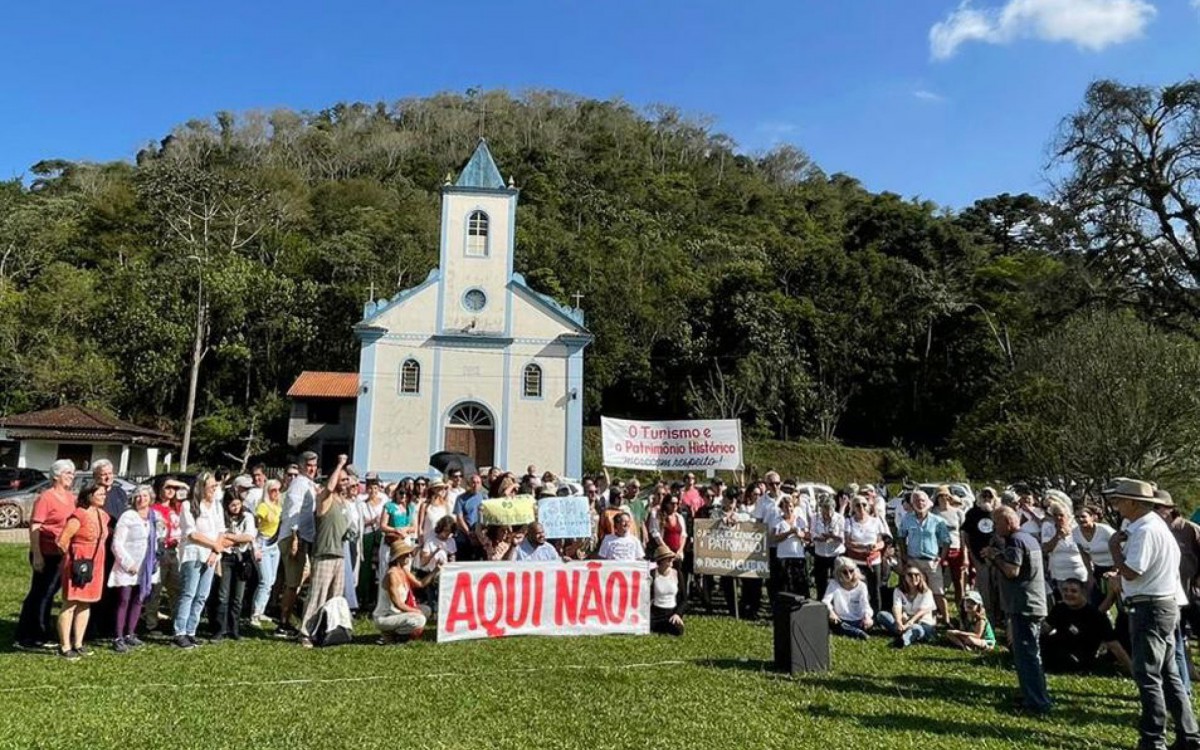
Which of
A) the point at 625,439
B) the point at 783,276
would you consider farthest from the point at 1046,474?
the point at 783,276

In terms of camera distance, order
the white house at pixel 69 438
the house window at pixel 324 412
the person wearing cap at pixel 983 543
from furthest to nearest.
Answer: the house window at pixel 324 412, the white house at pixel 69 438, the person wearing cap at pixel 983 543

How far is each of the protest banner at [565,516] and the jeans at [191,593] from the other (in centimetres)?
391

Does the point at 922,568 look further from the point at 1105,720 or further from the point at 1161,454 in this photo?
the point at 1161,454

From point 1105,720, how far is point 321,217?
56.7m

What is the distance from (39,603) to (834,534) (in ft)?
29.6

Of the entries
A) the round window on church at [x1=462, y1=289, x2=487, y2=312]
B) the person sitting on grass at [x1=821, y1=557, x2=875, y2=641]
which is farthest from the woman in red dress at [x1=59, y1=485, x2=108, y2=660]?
the round window on church at [x1=462, y1=289, x2=487, y2=312]

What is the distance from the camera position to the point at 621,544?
9445mm

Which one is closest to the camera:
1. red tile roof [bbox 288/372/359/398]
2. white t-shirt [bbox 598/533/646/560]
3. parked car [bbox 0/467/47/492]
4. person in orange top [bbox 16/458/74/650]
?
person in orange top [bbox 16/458/74/650]

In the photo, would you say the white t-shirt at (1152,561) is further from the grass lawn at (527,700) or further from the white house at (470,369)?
the white house at (470,369)

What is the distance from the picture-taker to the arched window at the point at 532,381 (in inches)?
1161

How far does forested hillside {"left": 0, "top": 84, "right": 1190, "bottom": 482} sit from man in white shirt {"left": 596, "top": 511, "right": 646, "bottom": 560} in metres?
26.1

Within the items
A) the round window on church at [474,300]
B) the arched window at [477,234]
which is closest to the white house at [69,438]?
the round window on church at [474,300]

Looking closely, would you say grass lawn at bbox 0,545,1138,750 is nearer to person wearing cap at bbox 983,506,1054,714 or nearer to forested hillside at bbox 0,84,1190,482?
person wearing cap at bbox 983,506,1054,714

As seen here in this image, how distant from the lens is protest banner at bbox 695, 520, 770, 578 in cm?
1038
